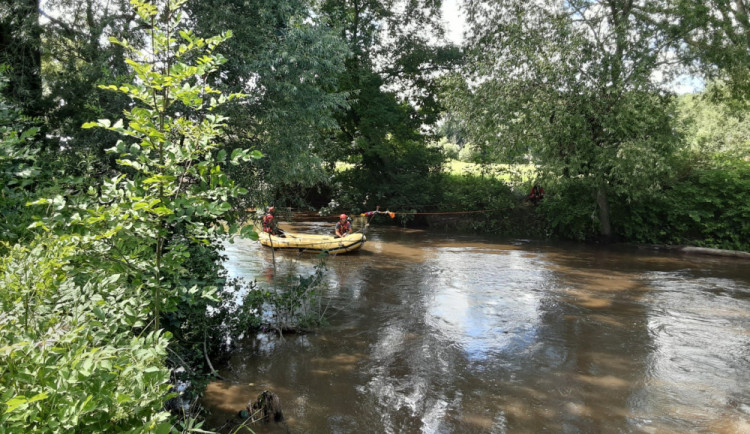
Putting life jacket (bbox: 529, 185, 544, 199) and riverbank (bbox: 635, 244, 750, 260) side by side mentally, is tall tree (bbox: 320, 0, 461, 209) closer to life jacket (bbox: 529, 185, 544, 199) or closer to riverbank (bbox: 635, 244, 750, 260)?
life jacket (bbox: 529, 185, 544, 199)

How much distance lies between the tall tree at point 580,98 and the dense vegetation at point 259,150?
7 cm

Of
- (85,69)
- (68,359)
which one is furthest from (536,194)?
(68,359)

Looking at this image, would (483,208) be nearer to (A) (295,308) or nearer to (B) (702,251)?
(B) (702,251)

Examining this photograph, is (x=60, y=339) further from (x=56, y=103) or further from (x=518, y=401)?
A: (x=56, y=103)

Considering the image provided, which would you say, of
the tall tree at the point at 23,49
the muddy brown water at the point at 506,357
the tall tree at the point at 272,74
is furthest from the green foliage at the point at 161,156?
the tall tree at the point at 23,49

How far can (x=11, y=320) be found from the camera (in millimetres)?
2178

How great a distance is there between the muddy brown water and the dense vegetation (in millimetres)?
1026

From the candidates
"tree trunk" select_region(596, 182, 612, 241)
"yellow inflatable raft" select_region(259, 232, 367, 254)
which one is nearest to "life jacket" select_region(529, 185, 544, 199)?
"tree trunk" select_region(596, 182, 612, 241)

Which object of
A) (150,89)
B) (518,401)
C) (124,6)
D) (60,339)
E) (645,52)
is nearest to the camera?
(60,339)

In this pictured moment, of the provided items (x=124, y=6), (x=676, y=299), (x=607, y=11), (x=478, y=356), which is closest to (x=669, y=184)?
(x=607, y=11)

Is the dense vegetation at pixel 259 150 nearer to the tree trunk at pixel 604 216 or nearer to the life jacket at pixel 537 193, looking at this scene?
the tree trunk at pixel 604 216

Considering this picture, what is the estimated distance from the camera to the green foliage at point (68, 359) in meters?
1.71

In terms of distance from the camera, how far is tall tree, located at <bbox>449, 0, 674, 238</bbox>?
14.8 meters

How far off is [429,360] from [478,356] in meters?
0.77
